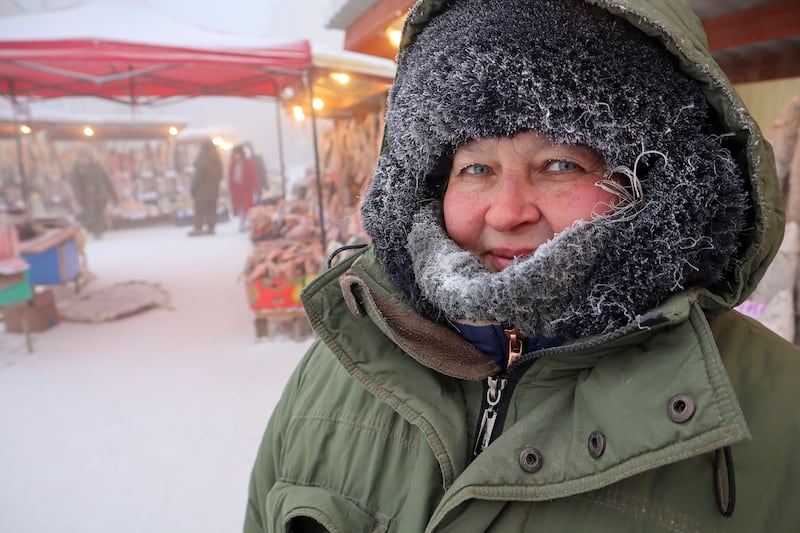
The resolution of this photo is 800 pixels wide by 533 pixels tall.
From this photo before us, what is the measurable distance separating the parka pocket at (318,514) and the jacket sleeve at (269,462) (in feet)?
0.39

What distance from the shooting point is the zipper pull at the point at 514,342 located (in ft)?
2.53

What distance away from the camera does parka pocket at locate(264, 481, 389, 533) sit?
0.75m

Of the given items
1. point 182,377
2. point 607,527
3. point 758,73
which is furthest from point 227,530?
point 758,73

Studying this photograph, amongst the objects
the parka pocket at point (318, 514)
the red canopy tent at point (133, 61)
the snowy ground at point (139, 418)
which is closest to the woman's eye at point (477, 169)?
the parka pocket at point (318, 514)

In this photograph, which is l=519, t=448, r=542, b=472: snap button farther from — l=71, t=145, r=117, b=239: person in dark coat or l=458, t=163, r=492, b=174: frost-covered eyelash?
l=71, t=145, r=117, b=239: person in dark coat

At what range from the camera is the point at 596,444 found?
2.00 ft

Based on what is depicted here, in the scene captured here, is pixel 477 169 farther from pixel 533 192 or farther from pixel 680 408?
pixel 680 408

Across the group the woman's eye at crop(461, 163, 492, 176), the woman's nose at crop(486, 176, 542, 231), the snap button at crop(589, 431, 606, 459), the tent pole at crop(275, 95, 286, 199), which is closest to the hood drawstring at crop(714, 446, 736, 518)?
the snap button at crop(589, 431, 606, 459)

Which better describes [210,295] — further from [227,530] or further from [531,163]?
[531,163]

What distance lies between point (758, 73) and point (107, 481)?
4.57m

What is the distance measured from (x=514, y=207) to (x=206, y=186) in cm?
766

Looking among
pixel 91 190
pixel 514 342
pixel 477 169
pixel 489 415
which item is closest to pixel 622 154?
pixel 477 169

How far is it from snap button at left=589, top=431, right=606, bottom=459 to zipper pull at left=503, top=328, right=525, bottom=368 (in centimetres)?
18

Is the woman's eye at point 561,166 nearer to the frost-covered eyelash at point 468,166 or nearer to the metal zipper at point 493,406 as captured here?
the frost-covered eyelash at point 468,166
